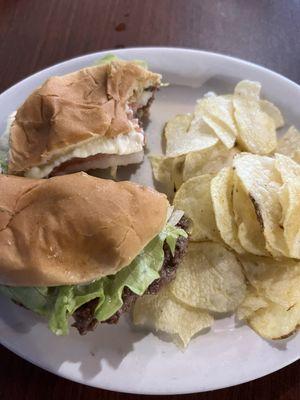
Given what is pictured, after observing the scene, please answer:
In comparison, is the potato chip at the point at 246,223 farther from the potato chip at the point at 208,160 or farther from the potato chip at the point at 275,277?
the potato chip at the point at 208,160

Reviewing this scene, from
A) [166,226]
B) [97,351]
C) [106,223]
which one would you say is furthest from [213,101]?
[97,351]

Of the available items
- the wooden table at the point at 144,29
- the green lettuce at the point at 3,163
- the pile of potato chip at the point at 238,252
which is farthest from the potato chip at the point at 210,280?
the wooden table at the point at 144,29

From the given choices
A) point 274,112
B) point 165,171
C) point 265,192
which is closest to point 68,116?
point 165,171

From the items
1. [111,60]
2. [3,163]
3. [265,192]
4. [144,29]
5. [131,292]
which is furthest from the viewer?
[144,29]

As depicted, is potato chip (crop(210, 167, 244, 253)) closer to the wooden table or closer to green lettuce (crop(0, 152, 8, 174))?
green lettuce (crop(0, 152, 8, 174))

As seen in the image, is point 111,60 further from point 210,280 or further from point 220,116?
point 210,280

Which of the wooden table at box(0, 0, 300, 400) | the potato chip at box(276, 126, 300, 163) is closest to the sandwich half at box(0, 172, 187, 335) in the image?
the potato chip at box(276, 126, 300, 163)
